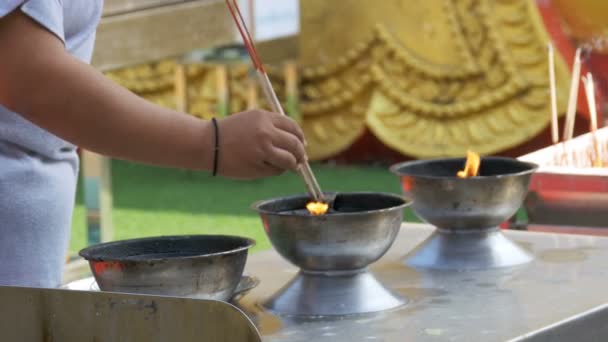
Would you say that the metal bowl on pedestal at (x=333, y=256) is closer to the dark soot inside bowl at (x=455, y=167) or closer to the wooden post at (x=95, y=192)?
the dark soot inside bowl at (x=455, y=167)

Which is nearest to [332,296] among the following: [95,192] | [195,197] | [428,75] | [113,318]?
[113,318]

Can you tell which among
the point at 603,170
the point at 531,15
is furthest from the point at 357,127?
the point at 603,170

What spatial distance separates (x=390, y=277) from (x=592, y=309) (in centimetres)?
28

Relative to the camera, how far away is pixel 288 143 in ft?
3.91

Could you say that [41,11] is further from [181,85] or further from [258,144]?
[181,85]

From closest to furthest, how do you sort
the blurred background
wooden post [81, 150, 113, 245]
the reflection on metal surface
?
the reflection on metal surface, wooden post [81, 150, 113, 245], the blurred background

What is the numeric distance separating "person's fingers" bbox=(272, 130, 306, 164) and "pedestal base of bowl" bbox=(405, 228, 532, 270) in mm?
362

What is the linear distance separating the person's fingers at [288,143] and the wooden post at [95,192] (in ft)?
6.63

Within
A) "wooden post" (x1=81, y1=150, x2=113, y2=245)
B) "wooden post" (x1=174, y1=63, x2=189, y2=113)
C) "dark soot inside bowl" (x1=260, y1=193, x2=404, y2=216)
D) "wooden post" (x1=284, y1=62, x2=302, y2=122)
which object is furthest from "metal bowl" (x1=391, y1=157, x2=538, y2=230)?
"wooden post" (x1=174, y1=63, x2=189, y2=113)

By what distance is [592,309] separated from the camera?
125 cm

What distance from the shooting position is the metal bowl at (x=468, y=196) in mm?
1481

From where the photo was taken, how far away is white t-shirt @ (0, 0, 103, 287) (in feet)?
4.51

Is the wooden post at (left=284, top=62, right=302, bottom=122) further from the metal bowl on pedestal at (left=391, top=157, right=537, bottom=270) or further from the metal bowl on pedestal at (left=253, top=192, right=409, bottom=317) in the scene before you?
the metal bowl on pedestal at (left=253, top=192, right=409, bottom=317)

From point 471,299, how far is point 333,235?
18 cm
